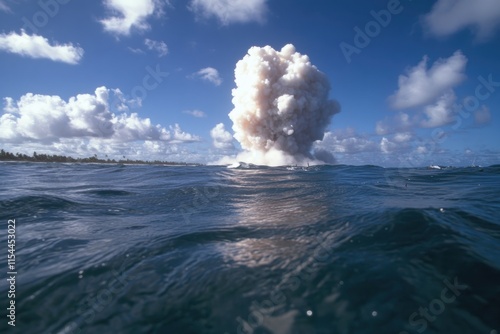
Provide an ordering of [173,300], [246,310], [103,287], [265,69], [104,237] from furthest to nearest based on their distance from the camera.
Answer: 1. [265,69]
2. [104,237]
3. [103,287]
4. [173,300]
5. [246,310]

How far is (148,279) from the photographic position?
3.16m

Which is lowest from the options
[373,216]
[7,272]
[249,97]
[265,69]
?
[7,272]

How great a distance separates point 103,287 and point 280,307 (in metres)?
2.09

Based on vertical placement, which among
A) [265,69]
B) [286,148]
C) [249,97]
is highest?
[265,69]

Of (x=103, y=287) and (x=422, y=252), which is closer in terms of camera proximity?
(x=103, y=287)

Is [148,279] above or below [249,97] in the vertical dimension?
below

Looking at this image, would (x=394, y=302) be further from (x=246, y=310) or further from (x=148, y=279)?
(x=148, y=279)

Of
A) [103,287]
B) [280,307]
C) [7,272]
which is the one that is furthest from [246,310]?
[7,272]

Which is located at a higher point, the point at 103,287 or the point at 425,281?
the point at 425,281

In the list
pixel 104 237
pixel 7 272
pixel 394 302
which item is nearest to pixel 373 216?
pixel 394 302

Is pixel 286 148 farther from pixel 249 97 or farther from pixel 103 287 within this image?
pixel 103 287

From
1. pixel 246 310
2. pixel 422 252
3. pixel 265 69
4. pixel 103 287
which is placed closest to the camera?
pixel 246 310

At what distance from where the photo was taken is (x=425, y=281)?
2830mm

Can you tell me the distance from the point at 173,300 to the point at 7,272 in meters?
2.65
